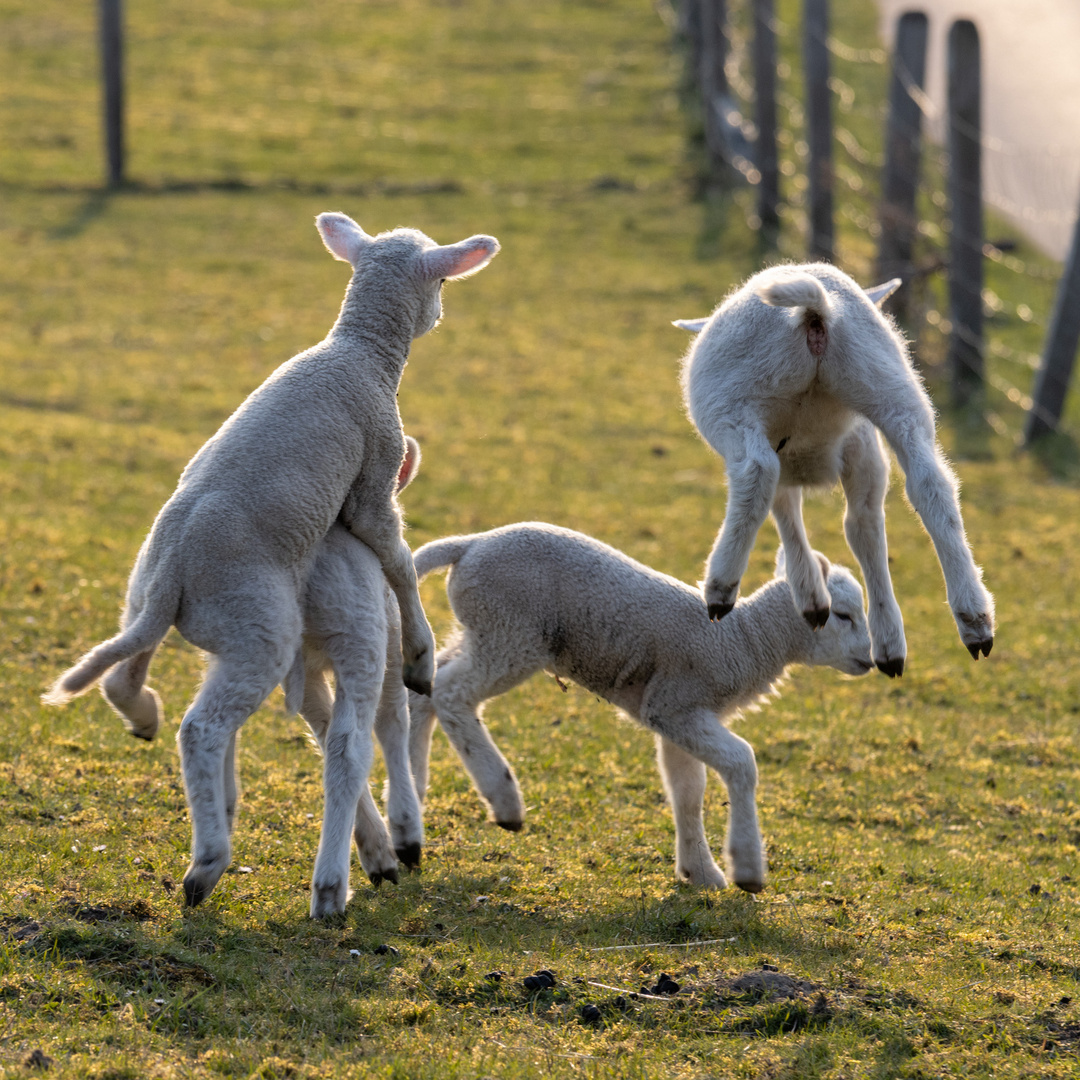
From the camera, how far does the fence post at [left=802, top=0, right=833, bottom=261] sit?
16562 mm

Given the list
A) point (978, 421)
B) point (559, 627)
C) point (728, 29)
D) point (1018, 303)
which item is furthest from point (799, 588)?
point (728, 29)

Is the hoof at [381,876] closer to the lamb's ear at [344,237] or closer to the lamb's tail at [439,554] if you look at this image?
the lamb's tail at [439,554]

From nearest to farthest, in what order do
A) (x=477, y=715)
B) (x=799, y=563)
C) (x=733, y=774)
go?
1. (x=799, y=563)
2. (x=733, y=774)
3. (x=477, y=715)

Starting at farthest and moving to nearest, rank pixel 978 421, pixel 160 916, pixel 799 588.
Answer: pixel 978 421 < pixel 799 588 < pixel 160 916

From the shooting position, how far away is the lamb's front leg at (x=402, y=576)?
5055 mm

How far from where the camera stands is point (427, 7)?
34.0 meters

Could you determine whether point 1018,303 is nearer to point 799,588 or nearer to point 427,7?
point 799,588

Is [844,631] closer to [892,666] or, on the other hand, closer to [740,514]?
[892,666]

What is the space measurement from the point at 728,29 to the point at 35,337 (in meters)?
13.0

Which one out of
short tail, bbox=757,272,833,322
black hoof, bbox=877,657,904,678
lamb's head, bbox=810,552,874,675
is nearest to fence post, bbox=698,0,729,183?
lamb's head, bbox=810,552,874,675

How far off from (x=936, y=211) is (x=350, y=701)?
16.8m

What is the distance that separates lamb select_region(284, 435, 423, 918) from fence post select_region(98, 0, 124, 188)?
18.8 metres

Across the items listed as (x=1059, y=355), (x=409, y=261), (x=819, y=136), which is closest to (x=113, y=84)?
(x=819, y=136)

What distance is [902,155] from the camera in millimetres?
15031
